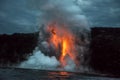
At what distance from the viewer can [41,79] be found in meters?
143

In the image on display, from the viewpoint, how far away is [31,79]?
464 ft

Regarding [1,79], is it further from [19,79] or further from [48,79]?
[48,79]

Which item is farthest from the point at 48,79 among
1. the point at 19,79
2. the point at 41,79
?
the point at 19,79

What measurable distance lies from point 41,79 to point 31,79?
4.18 meters

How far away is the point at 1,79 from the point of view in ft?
426

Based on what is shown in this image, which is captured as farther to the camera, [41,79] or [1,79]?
[41,79]

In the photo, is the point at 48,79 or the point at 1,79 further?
the point at 48,79

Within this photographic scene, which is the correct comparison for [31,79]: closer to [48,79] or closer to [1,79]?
[48,79]

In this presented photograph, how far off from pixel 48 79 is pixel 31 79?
667 cm

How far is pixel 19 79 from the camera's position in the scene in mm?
136250

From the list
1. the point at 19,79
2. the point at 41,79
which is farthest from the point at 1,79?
the point at 41,79

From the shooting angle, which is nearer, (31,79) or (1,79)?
(1,79)

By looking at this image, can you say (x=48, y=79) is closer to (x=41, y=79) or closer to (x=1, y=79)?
(x=41, y=79)

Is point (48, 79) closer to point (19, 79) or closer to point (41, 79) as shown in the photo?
point (41, 79)
